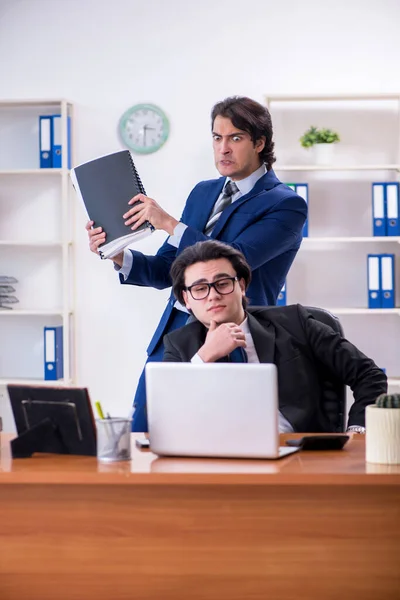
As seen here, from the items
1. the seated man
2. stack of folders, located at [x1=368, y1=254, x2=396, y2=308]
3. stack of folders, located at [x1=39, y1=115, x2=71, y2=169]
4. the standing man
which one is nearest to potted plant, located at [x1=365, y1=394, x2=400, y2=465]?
the seated man

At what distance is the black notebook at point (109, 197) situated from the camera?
288cm

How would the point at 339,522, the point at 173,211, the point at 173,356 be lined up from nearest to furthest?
the point at 339,522
the point at 173,356
the point at 173,211

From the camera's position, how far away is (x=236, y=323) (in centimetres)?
249

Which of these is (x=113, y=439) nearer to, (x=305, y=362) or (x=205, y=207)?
(x=305, y=362)

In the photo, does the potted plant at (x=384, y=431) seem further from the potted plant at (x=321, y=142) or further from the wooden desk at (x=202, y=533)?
the potted plant at (x=321, y=142)

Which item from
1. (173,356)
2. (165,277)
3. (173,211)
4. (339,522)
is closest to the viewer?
(339,522)

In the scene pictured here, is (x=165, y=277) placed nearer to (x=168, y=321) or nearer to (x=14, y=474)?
(x=168, y=321)

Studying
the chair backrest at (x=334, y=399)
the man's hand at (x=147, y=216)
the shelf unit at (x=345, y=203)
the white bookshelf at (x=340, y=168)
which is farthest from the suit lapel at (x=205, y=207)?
the shelf unit at (x=345, y=203)

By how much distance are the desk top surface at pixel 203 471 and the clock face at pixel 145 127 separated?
3734mm

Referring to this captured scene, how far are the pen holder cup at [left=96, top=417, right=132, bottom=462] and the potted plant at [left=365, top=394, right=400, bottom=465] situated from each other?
1.61 ft

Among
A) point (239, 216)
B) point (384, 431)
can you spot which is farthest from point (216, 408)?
point (239, 216)

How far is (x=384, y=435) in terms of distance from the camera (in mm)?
1746

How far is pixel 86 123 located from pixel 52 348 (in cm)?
137
